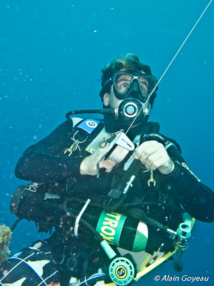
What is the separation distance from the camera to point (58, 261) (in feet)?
7.01

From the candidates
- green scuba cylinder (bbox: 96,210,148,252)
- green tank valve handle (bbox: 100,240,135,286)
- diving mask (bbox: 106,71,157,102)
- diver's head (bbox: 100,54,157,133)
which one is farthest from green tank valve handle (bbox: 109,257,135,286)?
diving mask (bbox: 106,71,157,102)

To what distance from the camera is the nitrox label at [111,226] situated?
1982 mm

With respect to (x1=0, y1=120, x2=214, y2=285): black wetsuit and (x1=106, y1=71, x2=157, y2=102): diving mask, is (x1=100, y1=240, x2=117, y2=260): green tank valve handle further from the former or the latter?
(x1=106, y1=71, x2=157, y2=102): diving mask

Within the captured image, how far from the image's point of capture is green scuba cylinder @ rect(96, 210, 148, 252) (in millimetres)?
1959

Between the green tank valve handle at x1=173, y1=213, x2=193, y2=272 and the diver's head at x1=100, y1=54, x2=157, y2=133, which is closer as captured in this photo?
the green tank valve handle at x1=173, y1=213, x2=193, y2=272

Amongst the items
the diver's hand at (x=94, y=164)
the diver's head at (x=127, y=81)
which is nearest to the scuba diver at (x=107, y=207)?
the diver's hand at (x=94, y=164)

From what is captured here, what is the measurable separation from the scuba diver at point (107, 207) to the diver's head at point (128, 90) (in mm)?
26

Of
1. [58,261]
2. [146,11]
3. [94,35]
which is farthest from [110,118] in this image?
[94,35]

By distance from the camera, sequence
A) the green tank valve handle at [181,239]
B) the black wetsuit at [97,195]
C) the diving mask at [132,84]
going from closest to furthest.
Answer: the green tank valve handle at [181,239] < the black wetsuit at [97,195] < the diving mask at [132,84]

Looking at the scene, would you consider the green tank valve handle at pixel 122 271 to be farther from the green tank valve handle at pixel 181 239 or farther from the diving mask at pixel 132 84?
the diving mask at pixel 132 84

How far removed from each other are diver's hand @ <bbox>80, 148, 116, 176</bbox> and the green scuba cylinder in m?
0.46

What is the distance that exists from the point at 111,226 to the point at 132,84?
6.41 ft

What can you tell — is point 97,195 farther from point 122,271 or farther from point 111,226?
point 122,271

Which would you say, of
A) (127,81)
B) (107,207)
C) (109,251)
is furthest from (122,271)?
(127,81)
